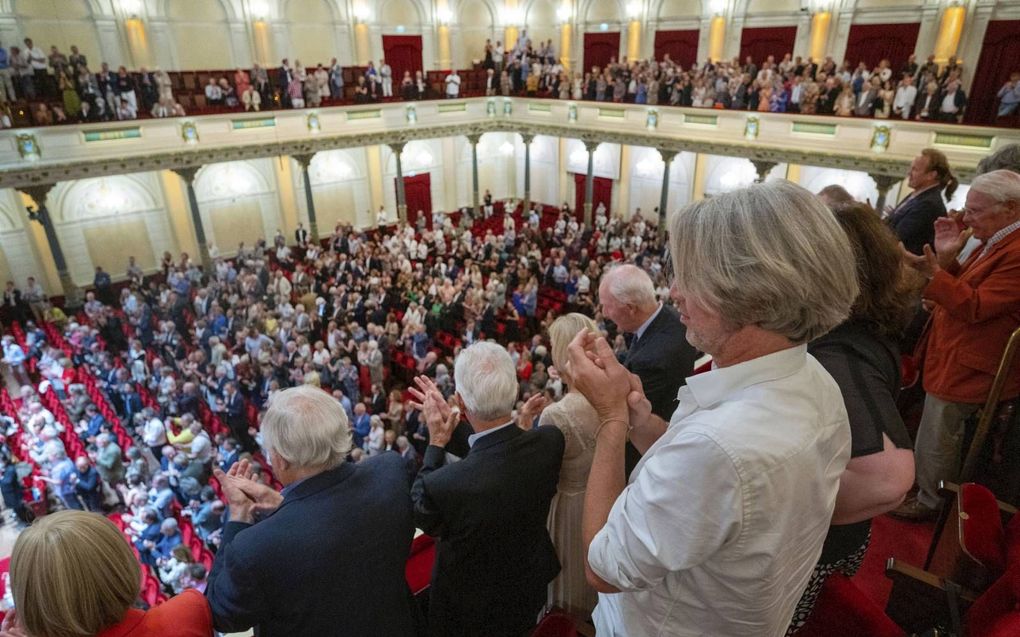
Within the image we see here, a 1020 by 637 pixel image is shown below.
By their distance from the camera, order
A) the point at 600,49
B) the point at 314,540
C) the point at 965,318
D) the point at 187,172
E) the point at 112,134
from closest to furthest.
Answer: the point at 314,540
the point at 965,318
the point at 112,134
the point at 187,172
the point at 600,49

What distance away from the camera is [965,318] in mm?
2527

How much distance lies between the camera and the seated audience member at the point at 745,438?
3.53 ft

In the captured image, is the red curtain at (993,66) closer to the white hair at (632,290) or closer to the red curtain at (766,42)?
the red curtain at (766,42)

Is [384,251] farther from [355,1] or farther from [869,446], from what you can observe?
[869,446]

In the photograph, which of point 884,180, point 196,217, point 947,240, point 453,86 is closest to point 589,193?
point 453,86

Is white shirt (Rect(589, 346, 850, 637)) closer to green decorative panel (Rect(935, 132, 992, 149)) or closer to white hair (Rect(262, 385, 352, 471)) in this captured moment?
white hair (Rect(262, 385, 352, 471))

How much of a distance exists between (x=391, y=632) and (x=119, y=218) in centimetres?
1796

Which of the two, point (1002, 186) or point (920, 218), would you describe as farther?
point (920, 218)

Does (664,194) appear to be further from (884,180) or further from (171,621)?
(171,621)

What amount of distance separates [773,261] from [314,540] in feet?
5.21

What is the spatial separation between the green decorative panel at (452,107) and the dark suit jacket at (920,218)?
17086 millimetres

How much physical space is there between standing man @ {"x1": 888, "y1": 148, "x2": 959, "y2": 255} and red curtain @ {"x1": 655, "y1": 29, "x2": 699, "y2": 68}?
16.9 meters

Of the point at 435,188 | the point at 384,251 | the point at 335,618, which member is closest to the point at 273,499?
the point at 335,618

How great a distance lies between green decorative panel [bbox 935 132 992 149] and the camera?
456 inches
